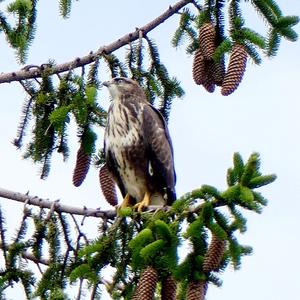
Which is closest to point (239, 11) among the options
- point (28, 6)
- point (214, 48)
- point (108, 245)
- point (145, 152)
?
point (214, 48)

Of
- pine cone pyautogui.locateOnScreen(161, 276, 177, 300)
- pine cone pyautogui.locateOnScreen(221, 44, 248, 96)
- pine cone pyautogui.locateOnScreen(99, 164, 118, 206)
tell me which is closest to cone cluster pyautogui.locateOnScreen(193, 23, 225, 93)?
pine cone pyautogui.locateOnScreen(221, 44, 248, 96)

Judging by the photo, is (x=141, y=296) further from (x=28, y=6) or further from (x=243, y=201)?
(x=28, y=6)

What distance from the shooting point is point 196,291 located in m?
4.83

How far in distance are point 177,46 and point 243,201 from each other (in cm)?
267

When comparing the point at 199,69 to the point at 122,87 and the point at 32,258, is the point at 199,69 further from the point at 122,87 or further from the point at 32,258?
the point at 122,87

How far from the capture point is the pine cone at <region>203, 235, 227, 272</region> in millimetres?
4750

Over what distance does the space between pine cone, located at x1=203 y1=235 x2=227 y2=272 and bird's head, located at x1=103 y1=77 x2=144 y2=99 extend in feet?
8.71

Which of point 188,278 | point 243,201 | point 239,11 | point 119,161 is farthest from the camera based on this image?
point 119,161

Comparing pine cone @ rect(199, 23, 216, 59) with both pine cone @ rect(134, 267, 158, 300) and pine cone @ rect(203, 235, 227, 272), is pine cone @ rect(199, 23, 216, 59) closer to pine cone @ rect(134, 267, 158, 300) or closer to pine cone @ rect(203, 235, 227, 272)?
pine cone @ rect(134, 267, 158, 300)

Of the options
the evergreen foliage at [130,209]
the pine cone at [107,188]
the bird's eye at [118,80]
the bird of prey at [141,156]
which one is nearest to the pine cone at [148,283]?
the evergreen foliage at [130,209]

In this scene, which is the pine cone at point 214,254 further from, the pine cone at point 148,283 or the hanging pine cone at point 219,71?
the hanging pine cone at point 219,71

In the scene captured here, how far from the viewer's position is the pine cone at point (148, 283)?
5066 mm

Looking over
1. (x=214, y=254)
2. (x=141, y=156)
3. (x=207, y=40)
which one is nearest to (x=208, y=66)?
(x=207, y=40)

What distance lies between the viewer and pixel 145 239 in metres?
4.90
